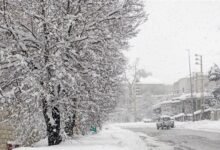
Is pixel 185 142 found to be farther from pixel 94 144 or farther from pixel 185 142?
pixel 94 144

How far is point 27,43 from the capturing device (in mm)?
15531

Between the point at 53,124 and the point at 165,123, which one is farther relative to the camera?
the point at 165,123

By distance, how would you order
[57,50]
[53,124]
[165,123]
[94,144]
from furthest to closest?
[165,123]
[94,144]
[53,124]
[57,50]

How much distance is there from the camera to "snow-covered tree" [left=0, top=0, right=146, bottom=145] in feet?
46.8

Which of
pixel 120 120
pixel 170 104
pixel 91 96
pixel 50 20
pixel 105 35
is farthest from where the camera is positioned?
pixel 120 120

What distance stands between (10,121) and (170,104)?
81250mm

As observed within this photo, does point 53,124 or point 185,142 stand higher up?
point 53,124

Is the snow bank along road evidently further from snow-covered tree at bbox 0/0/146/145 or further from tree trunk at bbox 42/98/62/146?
snow-covered tree at bbox 0/0/146/145

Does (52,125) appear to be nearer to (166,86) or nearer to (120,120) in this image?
(120,120)

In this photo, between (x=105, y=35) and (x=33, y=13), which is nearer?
(x=33, y=13)

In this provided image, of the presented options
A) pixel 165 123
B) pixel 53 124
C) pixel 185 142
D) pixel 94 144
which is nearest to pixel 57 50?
pixel 53 124

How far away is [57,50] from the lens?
1438 cm

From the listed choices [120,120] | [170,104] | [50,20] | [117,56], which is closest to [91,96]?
[117,56]

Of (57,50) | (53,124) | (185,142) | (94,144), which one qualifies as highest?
(57,50)
